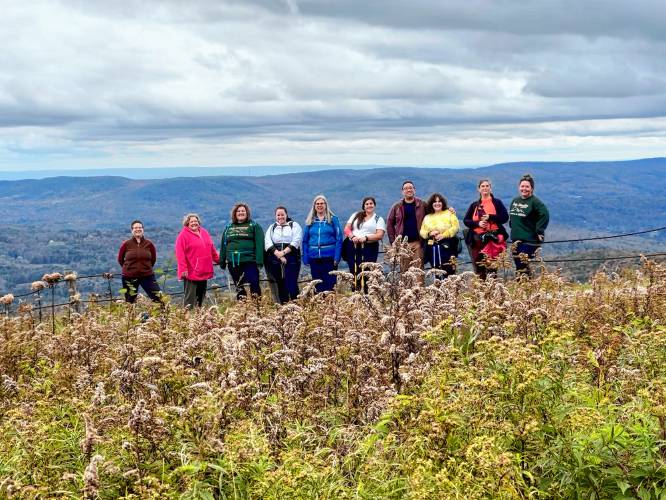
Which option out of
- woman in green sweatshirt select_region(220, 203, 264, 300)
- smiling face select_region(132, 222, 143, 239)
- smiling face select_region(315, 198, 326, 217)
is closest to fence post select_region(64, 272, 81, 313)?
smiling face select_region(132, 222, 143, 239)

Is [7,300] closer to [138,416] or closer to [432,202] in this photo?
[138,416]

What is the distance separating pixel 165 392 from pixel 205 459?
1179 millimetres

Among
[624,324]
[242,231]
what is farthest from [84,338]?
[242,231]

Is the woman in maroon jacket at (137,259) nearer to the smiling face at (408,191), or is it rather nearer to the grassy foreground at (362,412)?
the smiling face at (408,191)

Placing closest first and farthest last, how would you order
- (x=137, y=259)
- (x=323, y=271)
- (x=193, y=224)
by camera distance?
(x=323, y=271) → (x=193, y=224) → (x=137, y=259)

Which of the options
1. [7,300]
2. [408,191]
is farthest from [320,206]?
[7,300]

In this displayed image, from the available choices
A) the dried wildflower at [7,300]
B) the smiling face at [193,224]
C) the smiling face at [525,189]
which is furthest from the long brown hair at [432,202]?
the dried wildflower at [7,300]

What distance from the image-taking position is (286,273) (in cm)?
1452

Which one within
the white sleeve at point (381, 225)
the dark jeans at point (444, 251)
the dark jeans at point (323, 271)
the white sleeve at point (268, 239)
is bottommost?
the dark jeans at point (323, 271)

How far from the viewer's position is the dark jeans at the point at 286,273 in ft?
47.4

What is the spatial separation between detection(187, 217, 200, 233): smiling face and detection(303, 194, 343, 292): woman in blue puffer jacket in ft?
7.54

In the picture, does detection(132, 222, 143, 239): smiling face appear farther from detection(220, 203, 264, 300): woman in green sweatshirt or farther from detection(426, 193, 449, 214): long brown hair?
detection(426, 193, 449, 214): long brown hair

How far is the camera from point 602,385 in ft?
18.5

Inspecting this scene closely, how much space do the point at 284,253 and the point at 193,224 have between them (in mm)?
2011
